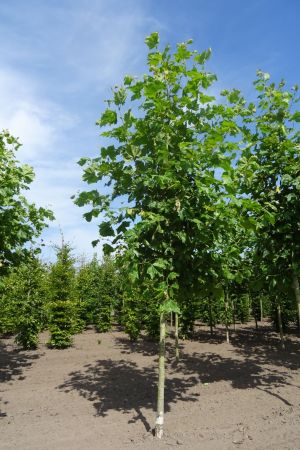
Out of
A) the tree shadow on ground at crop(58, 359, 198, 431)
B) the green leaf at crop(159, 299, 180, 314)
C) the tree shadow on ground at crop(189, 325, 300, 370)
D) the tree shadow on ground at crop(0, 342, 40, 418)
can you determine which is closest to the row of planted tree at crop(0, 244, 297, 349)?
the tree shadow on ground at crop(0, 342, 40, 418)

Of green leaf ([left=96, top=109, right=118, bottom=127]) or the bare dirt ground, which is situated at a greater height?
green leaf ([left=96, top=109, right=118, bottom=127])

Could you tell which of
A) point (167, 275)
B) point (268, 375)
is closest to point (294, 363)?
point (268, 375)

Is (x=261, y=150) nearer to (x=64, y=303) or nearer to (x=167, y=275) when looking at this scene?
(x=167, y=275)

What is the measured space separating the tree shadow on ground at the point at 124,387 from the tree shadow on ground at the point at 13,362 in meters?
1.70

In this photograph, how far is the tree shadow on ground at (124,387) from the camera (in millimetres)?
6805

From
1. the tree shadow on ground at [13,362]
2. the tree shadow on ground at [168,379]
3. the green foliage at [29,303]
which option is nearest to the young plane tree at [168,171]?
the tree shadow on ground at [168,379]

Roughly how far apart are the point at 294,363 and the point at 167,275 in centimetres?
855

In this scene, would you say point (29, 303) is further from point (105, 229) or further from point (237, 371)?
point (105, 229)

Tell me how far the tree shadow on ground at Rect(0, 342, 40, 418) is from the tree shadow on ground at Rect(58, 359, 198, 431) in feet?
5.58

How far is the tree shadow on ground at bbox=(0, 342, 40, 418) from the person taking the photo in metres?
9.87

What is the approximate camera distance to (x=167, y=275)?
5.12m

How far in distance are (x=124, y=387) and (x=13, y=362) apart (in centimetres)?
532

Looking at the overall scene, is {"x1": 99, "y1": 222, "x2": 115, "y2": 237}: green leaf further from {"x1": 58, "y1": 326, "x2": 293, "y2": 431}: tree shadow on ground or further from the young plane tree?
{"x1": 58, "y1": 326, "x2": 293, "y2": 431}: tree shadow on ground

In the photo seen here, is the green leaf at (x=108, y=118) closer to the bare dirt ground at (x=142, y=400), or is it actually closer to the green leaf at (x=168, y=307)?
the green leaf at (x=168, y=307)
